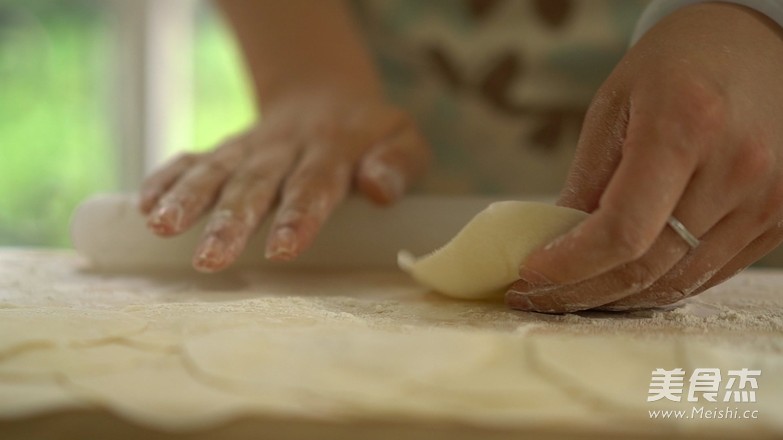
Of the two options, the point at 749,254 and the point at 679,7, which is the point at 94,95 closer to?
the point at 679,7

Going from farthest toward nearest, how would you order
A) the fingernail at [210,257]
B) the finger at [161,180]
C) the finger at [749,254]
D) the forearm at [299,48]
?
the forearm at [299,48]
the finger at [161,180]
the fingernail at [210,257]
the finger at [749,254]

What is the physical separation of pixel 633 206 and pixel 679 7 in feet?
1.19

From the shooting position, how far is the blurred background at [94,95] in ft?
8.29

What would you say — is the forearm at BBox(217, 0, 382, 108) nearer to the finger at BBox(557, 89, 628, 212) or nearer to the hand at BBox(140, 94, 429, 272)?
the hand at BBox(140, 94, 429, 272)

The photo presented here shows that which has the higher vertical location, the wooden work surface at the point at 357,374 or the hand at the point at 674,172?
the hand at the point at 674,172

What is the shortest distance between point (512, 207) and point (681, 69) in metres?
0.21

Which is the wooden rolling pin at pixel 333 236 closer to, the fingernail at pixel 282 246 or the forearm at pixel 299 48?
the fingernail at pixel 282 246

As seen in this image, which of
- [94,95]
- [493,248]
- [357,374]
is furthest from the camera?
[94,95]

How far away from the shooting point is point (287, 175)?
1170 mm

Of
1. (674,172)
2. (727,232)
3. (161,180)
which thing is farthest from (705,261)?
Result: (161,180)

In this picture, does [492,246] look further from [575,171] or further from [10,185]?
[10,185]

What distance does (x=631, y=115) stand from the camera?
0.67m

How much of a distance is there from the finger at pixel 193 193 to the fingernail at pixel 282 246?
0.16 metres

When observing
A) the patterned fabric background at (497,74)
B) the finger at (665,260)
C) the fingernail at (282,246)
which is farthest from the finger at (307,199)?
the patterned fabric background at (497,74)
